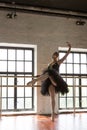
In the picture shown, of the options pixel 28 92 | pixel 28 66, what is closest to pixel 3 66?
pixel 28 66

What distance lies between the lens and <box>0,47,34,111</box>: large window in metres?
7.39

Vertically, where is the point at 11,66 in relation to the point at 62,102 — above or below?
above

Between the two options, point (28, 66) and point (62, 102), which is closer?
point (28, 66)

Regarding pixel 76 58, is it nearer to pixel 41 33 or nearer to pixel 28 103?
pixel 41 33

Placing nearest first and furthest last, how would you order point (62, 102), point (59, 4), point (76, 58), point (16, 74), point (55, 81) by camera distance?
1. point (59, 4)
2. point (55, 81)
3. point (16, 74)
4. point (62, 102)
5. point (76, 58)

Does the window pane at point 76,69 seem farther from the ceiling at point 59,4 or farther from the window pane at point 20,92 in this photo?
the ceiling at point 59,4

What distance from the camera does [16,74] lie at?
748cm

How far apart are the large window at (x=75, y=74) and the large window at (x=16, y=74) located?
93 centimetres

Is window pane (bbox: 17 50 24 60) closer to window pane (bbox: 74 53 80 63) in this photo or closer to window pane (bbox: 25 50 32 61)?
window pane (bbox: 25 50 32 61)

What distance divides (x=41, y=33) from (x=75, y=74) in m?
1.58

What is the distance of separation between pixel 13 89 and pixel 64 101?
1.50m

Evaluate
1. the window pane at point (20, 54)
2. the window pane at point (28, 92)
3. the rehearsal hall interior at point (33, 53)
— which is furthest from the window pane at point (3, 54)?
the window pane at point (28, 92)

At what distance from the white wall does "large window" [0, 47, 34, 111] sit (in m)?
0.35

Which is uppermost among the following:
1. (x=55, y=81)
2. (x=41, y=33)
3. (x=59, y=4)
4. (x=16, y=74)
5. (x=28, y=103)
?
(x=59, y=4)
